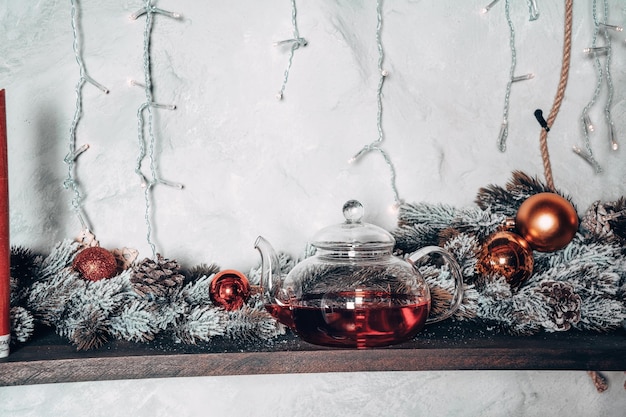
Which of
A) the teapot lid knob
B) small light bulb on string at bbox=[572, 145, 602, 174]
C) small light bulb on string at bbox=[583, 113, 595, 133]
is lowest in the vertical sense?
the teapot lid knob

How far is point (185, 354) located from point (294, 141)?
369 millimetres

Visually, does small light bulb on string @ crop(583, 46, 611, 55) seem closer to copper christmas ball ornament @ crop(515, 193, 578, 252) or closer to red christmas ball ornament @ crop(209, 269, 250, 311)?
copper christmas ball ornament @ crop(515, 193, 578, 252)

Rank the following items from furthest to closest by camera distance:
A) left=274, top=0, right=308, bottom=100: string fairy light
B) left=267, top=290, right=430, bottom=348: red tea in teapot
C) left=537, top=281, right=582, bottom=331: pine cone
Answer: left=274, top=0, right=308, bottom=100: string fairy light
left=537, top=281, right=582, bottom=331: pine cone
left=267, top=290, right=430, bottom=348: red tea in teapot

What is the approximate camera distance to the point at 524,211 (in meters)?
0.91

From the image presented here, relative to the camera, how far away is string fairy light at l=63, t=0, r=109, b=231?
92cm

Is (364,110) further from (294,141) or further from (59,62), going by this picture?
(59,62)

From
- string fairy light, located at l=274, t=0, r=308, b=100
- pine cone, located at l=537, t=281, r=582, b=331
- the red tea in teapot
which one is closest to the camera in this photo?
the red tea in teapot

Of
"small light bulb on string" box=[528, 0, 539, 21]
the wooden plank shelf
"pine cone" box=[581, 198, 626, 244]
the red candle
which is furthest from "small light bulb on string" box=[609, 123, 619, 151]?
the red candle

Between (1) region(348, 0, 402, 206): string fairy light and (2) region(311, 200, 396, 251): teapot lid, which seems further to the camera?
(1) region(348, 0, 402, 206): string fairy light

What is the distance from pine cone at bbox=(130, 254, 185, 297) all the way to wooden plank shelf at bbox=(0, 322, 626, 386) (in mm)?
70

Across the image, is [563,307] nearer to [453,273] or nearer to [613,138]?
[453,273]

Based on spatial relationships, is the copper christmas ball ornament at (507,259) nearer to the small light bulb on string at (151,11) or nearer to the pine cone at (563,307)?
the pine cone at (563,307)

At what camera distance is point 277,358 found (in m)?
0.76

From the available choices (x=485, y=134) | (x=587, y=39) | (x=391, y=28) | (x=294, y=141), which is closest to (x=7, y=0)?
(x=294, y=141)
